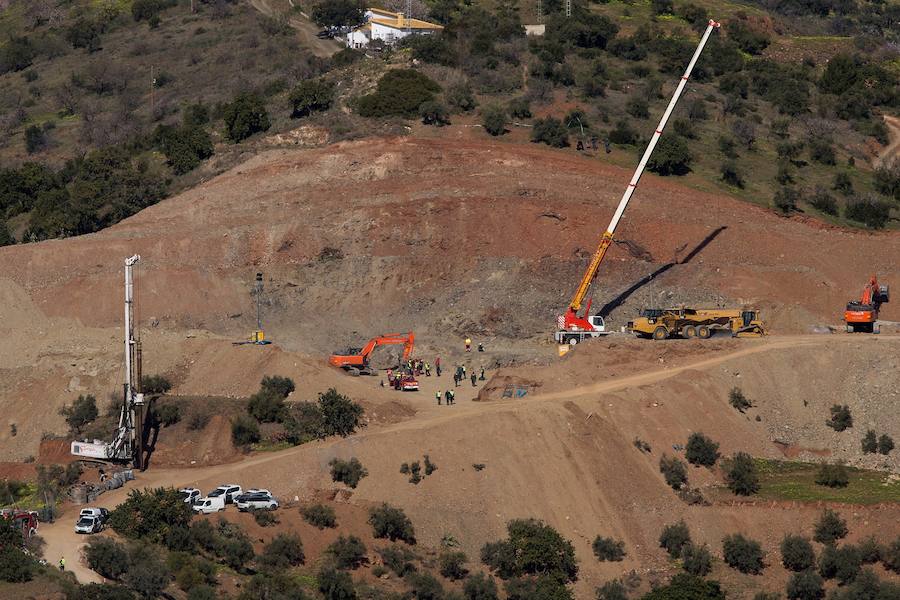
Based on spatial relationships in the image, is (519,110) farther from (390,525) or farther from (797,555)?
(797,555)

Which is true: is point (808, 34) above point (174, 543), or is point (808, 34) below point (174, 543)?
below

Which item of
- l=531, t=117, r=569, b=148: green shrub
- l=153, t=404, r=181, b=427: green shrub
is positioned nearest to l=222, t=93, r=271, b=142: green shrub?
l=531, t=117, r=569, b=148: green shrub

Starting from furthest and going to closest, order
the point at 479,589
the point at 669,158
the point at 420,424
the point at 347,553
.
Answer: the point at 669,158
the point at 420,424
the point at 347,553
the point at 479,589

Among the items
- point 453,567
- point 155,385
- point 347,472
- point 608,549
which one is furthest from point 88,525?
point 608,549

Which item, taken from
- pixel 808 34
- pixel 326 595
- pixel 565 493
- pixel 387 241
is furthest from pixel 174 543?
pixel 808 34

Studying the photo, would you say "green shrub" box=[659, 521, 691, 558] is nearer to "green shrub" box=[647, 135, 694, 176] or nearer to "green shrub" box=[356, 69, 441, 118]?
"green shrub" box=[647, 135, 694, 176]

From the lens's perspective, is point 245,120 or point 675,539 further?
point 245,120

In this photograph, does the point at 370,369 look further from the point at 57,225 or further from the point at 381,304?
the point at 57,225
